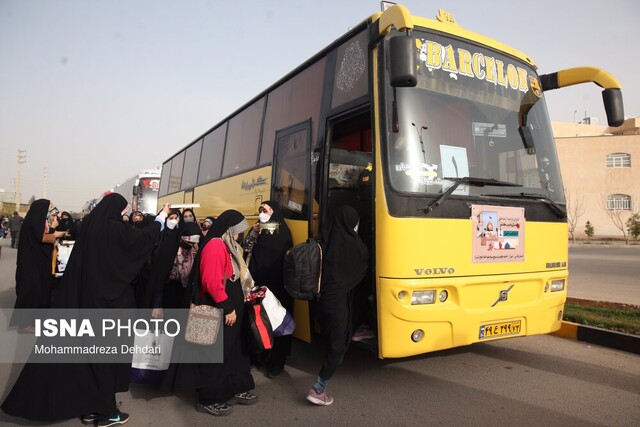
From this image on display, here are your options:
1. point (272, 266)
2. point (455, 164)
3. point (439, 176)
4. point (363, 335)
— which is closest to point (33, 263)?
point (272, 266)

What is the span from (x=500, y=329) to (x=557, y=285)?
98 centimetres

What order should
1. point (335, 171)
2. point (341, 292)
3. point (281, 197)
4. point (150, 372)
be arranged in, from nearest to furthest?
point (341, 292) < point (150, 372) < point (335, 171) < point (281, 197)

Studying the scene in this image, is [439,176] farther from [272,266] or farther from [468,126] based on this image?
[272,266]

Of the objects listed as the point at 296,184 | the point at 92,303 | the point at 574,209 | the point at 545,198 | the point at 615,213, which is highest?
the point at 574,209

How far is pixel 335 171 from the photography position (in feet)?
17.0

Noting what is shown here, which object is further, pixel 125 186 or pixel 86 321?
pixel 125 186

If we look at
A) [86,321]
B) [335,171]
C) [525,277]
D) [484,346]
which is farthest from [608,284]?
[86,321]

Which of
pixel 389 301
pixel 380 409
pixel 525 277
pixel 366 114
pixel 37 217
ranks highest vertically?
pixel 366 114

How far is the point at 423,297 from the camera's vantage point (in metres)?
4.05

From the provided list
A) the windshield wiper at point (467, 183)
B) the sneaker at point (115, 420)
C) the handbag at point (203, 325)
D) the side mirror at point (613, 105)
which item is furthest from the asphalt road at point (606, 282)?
the sneaker at point (115, 420)

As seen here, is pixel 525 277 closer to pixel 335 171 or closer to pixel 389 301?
pixel 389 301

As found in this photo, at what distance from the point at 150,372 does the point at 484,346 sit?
4040 millimetres

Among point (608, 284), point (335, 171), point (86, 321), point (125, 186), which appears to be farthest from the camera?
point (125, 186)

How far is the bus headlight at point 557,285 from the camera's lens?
4852 millimetres
